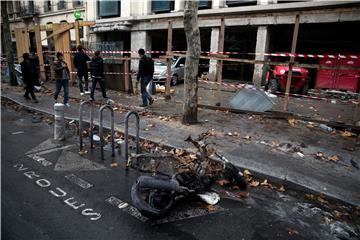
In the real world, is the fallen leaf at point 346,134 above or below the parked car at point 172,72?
below

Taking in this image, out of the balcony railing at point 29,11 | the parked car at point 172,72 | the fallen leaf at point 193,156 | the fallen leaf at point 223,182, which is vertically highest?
the balcony railing at point 29,11

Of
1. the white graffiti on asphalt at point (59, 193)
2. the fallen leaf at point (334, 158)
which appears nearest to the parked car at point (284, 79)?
the fallen leaf at point (334, 158)

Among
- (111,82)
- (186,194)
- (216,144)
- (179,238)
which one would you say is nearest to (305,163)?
(216,144)

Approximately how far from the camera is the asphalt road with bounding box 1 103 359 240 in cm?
354

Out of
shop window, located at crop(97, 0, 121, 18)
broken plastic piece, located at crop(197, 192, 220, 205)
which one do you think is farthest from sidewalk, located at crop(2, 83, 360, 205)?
shop window, located at crop(97, 0, 121, 18)

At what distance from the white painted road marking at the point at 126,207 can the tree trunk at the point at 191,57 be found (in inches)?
157

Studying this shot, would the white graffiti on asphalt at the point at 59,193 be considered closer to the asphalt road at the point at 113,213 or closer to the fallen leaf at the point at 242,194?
the asphalt road at the point at 113,213

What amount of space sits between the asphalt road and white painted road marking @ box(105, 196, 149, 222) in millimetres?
13

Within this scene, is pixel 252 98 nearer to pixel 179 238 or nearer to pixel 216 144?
pixel 216 144

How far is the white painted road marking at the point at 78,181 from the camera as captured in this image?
4656 mm

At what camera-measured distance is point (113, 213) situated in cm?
390

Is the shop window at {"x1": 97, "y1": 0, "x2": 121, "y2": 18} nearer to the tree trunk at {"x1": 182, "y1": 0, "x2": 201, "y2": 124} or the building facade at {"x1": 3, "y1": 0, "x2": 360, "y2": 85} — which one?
the building facade at {"x1": 3, "y1": 0, "x2": 360, "y2": 85}

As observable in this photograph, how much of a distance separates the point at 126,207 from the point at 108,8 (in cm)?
2611

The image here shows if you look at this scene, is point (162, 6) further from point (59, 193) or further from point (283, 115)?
point (59, 193)
